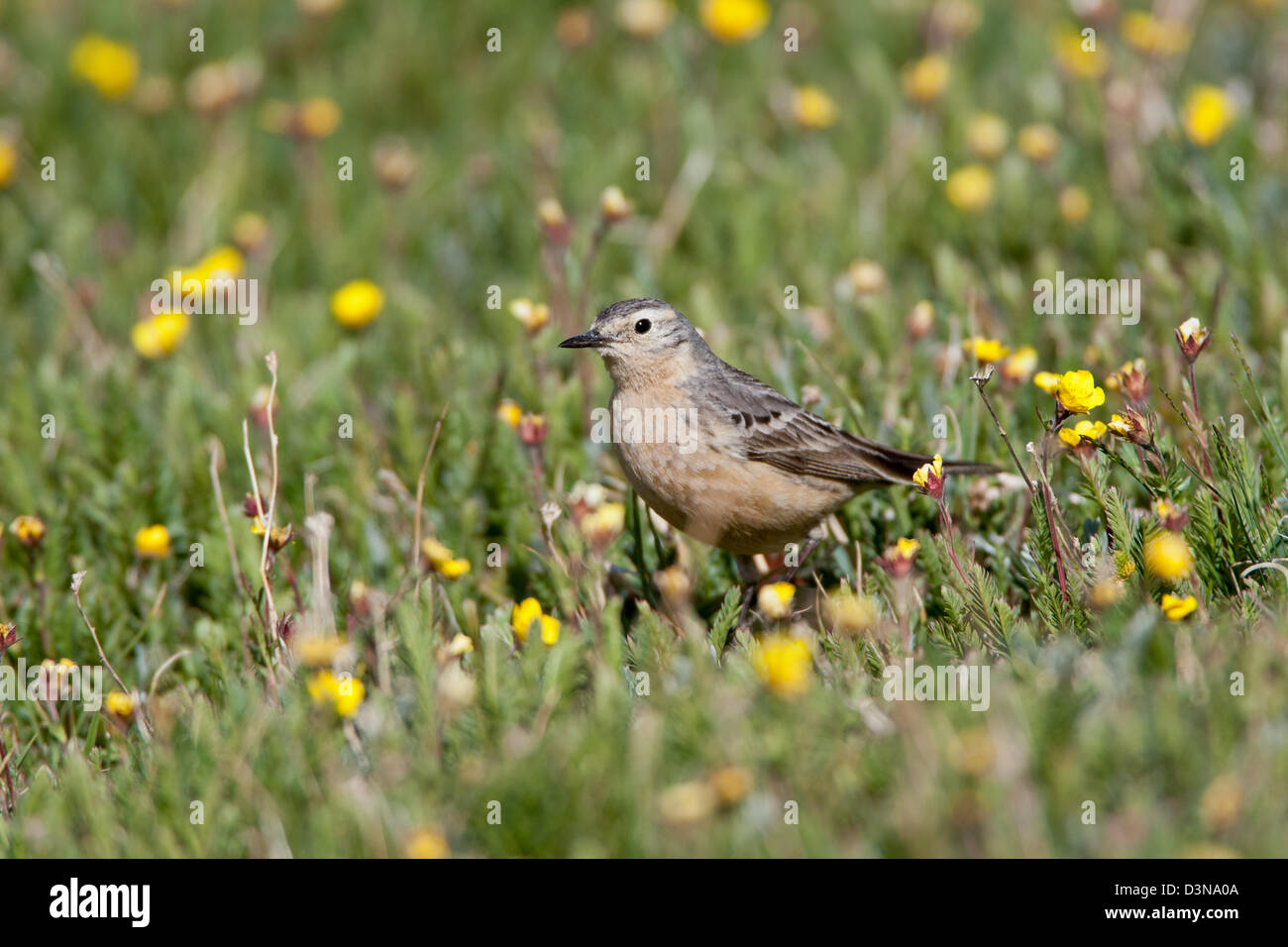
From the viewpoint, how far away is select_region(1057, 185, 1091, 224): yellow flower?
7.52 meters

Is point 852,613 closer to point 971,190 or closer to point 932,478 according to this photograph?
point 932,478

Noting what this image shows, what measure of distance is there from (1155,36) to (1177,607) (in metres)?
5.31

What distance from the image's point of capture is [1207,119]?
7.05 metres

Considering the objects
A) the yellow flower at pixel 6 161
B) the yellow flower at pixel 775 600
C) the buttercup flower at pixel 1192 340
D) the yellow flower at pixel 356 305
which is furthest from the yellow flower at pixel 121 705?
the yellow flower at pixel 6 161

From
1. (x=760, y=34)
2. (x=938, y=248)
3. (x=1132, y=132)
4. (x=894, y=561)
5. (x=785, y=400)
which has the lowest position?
(x=894, y=561)

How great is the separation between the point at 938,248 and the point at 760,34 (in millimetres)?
2958

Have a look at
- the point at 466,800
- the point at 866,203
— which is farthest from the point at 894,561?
the point at 866,203

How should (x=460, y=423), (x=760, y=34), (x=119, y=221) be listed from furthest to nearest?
(x=760, y=34)
(x=119, y=221)
(x=460, y=423)

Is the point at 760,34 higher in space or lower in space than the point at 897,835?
higher

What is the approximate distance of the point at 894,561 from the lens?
13.7 feet

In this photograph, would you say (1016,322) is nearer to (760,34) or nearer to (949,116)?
(949,116)

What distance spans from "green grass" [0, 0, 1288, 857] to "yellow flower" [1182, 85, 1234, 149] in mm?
116

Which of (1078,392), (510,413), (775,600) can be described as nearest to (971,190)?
(510,413)

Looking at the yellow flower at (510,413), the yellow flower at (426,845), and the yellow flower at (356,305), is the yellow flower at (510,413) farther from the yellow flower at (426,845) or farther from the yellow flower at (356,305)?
the yellow flower at (426,845)
